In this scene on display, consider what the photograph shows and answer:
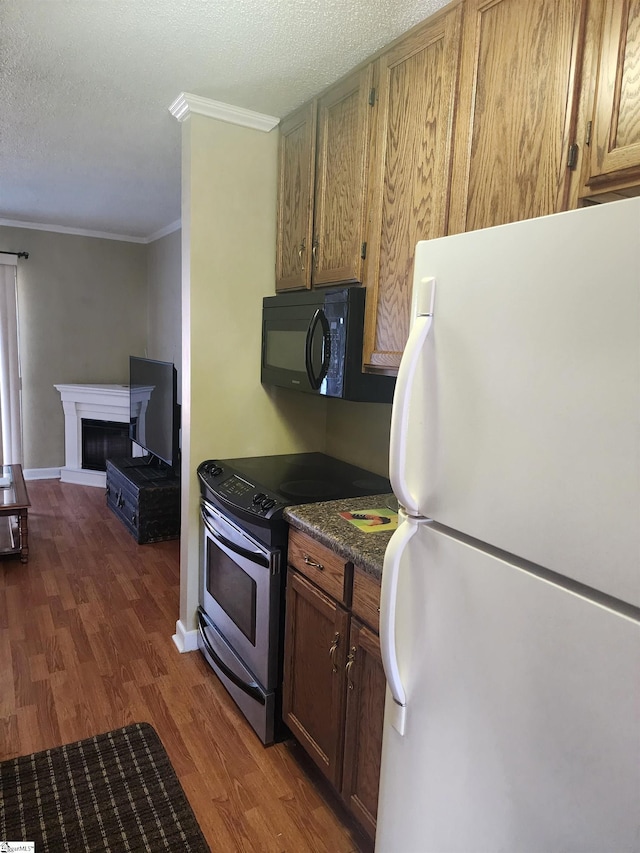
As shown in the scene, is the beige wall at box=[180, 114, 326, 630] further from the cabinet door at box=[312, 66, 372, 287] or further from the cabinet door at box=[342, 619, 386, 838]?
the cabinet door at box=[342, 619, 386, 838]

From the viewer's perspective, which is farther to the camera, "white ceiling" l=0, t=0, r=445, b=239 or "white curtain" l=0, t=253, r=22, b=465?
"white curtain" l=0, t=253, r=22, b=465

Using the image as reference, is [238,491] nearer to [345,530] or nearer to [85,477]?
[345,530]

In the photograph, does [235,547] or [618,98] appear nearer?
[618,98]

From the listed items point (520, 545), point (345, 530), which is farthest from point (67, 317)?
point (520, 545)

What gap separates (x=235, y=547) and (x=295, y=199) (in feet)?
4.97

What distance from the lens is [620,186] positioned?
3.78ft

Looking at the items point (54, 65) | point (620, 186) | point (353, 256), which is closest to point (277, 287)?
point (353, 256)

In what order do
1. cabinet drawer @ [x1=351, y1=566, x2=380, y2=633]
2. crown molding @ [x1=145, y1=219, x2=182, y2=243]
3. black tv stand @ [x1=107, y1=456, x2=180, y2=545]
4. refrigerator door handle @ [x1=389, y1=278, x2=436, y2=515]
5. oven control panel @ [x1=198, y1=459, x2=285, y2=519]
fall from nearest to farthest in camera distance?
1. refrigerator door handle @ [x1=389, y1=278, x2=436, y2=515]
2. cabinet drawer @ [x1=351, y1=566, x2=380, y2=633]
3. oven control panel @ [x1=198, y1=459, x2=285, y2=519]
4. black tv stand @ [x1=107, y1=456, x2=180, y2=545]
5. crown molding @ [x1=145, y1=219, x2=182, y2=243]

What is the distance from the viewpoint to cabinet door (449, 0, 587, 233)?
4.08 feet

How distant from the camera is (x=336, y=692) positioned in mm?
1664

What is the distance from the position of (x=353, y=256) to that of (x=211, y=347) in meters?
0.84

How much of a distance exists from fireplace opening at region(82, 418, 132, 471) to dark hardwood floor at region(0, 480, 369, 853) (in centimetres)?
177

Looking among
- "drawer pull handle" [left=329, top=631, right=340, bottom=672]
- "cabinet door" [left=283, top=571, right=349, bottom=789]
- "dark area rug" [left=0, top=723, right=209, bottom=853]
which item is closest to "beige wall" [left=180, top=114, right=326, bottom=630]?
"dark area rug" [left=0, top=723, right=209, bottom=853]

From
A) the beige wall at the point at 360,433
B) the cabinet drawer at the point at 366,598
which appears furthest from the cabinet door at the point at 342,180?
the cabinet drawer at the point at 366,598
